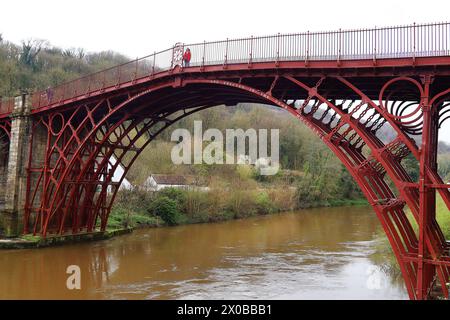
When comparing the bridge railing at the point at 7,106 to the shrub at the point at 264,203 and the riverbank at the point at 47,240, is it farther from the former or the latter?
the shrub at the point at 264,203

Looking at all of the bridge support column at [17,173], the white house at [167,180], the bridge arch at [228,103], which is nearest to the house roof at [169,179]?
the white house at [167,180]

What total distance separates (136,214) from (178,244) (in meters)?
8.08

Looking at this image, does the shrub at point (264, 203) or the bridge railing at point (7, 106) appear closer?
the bridge railing at point (7, 106)

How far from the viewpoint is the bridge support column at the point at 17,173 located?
22.2 metres

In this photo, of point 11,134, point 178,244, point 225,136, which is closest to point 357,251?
point 178,244

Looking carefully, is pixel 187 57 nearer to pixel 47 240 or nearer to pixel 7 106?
pixel 47 240

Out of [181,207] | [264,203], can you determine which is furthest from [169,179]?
[264,203]

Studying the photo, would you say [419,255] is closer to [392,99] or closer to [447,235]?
[392,99]

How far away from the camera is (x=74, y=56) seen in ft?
220

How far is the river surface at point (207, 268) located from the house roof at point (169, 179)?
11127 mm

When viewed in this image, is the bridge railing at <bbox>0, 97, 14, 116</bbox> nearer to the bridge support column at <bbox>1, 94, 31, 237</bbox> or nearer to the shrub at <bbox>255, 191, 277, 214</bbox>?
the bridge support column at <bbox>1, 94, 31, 237</bbox>

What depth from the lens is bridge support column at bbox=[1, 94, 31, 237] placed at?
22156 mm

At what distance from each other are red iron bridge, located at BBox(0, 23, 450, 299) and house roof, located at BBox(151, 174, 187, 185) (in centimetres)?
1371
